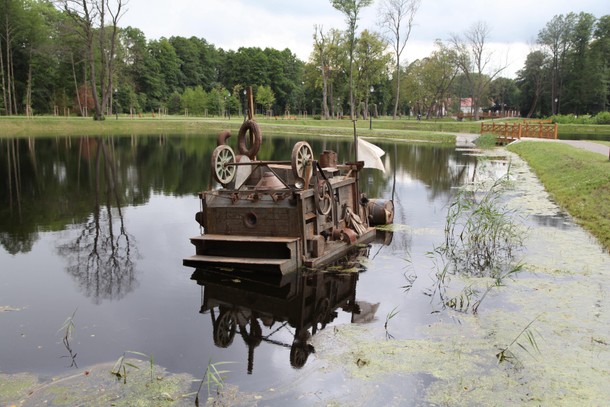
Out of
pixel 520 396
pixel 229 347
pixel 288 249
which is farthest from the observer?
pixel 288 249

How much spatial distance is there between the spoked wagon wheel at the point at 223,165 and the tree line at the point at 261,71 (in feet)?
171

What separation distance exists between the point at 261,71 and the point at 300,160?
311 feet

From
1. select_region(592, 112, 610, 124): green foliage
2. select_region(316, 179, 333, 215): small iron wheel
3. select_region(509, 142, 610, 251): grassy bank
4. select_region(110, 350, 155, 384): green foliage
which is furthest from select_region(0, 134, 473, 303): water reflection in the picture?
select_region(592, 112, 610, 124): green foliage

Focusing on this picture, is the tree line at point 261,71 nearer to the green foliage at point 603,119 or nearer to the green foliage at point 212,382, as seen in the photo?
the green foliage at point 603,119

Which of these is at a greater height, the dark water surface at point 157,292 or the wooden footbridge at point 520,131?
the wooden footbridge at point 520,131

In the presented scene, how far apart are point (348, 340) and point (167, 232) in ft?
27.4

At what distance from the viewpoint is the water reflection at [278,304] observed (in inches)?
320

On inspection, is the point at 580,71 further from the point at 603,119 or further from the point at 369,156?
the point at 369,156

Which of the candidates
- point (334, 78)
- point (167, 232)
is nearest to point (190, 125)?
point (334, 78)

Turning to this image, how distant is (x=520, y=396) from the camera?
244 inches

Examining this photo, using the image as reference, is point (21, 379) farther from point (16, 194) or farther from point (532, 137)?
point (532, 137)

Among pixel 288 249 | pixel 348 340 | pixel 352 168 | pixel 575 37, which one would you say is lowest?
pixel 348 340

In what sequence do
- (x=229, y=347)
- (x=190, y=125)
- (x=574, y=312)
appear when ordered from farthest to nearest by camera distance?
(x=190, y=125)
(x=574, y=312)
(x=229, y=347)

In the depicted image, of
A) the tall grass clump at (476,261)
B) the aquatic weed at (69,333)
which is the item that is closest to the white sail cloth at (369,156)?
the tall grass clump at (476,261)
